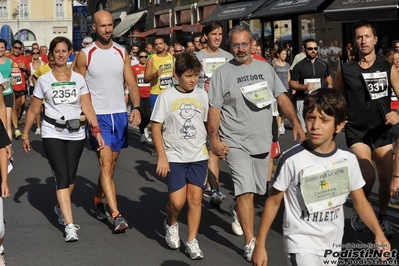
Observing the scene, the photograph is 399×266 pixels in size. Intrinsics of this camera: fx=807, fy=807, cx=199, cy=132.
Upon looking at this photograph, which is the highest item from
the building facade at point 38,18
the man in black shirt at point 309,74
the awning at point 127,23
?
the building facade at point 38,18

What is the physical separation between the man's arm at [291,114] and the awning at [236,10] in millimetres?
19702

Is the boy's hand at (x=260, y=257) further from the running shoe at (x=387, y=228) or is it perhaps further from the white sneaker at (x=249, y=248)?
the running shoe at (x=387, y=228)

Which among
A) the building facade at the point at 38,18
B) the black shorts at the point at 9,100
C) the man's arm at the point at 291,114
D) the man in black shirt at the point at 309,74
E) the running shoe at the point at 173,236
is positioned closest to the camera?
the man's arm at the point at 291,114

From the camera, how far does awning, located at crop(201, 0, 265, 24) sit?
26406mm

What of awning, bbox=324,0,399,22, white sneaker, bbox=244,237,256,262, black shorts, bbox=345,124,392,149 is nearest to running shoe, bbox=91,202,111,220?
white sneaker, bbox=244,237,256,262

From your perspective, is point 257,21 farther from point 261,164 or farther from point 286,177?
point 286,177

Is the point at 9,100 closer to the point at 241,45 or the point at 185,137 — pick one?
the point at 185,137

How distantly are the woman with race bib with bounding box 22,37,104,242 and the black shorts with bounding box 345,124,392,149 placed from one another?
225 cm

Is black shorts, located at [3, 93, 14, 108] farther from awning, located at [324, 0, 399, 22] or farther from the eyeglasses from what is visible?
awning, located at [324, 0, 399, 22]

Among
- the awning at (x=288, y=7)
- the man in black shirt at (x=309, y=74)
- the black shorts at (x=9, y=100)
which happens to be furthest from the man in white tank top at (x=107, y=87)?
the awning at (x=288, y=7)

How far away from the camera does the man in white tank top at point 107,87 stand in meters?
7.71

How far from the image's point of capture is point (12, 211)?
881 centimetres

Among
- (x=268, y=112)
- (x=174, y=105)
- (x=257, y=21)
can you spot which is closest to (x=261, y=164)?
(x=268, y=112)

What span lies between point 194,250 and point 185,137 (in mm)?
926
